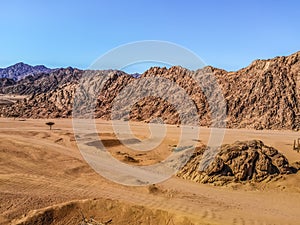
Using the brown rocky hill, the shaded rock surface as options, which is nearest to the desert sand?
the shaded rock surface

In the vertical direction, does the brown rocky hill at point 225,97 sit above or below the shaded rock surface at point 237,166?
above

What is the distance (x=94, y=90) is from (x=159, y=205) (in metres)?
64.7

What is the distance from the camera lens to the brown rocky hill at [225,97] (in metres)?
54.2

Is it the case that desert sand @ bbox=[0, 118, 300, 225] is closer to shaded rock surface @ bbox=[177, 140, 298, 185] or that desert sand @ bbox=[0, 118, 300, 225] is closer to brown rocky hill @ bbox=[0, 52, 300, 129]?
shaded rock surface @ bbox=[177, 140, 298, 185]

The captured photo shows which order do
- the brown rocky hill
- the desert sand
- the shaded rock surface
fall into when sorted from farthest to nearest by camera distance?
the brown rocky hill → the shaded rock surface → the desert sand

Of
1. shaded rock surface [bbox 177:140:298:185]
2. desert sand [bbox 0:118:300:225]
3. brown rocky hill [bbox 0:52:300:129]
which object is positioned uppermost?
brown rocky hill [bbox 0:52:300:129]

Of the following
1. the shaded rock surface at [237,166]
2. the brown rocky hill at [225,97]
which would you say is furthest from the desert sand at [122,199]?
the brown rocky hill at [225,97]

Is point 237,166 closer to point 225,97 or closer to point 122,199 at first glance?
point 122,199

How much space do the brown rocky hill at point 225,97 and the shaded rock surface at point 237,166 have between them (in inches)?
1342

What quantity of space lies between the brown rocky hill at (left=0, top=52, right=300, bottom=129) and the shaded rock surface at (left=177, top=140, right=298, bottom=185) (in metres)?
34.1

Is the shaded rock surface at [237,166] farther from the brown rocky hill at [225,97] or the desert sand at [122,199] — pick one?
the brown rocky hill at [225,97]

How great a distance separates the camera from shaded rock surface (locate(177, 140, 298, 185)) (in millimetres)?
18656

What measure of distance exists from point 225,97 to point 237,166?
42577 mm

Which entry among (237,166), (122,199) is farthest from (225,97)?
(122,199)
